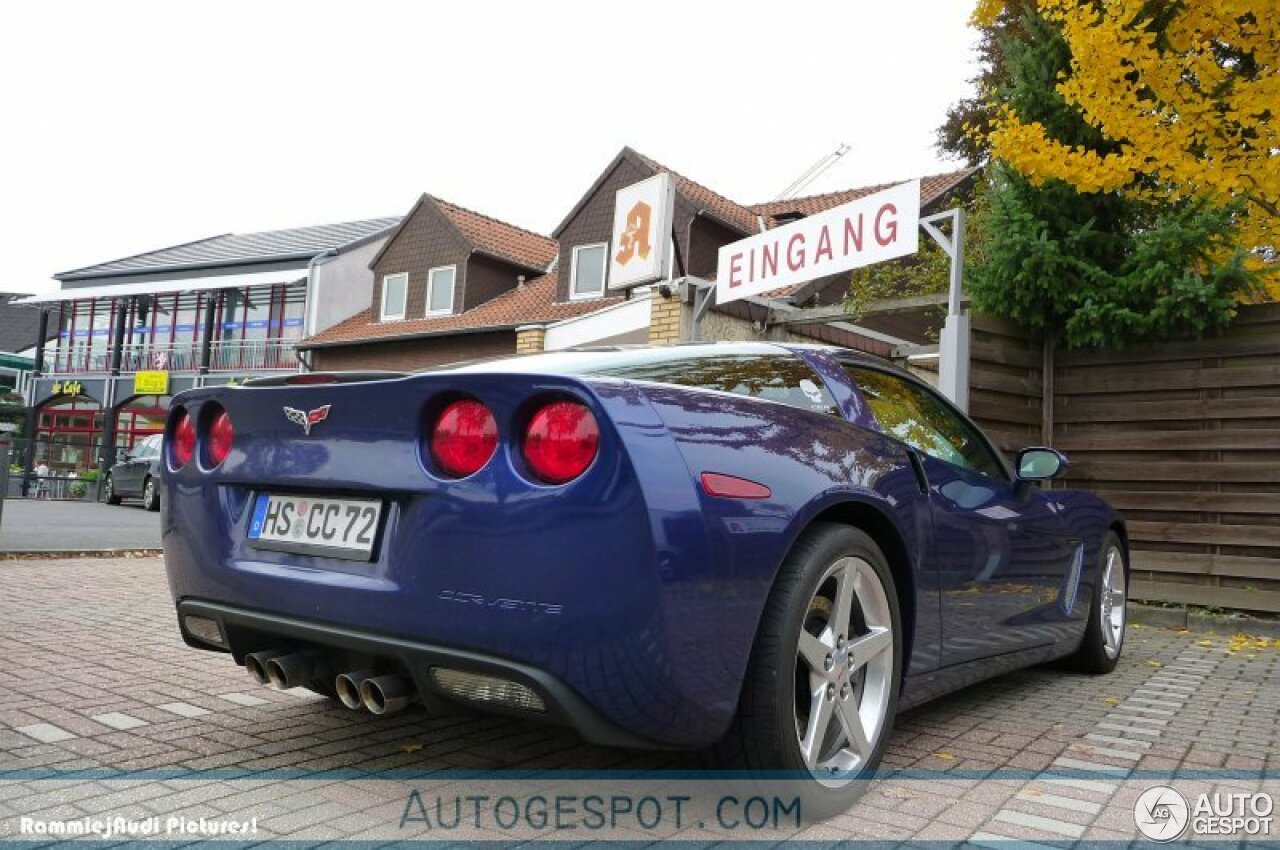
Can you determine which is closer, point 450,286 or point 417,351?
point 417,351

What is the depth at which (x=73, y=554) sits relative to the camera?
8516 mm

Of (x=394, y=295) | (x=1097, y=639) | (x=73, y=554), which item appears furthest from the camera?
(x=394, y=295)

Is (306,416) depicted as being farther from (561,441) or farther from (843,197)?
(843,197)

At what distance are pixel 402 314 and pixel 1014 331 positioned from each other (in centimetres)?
1909

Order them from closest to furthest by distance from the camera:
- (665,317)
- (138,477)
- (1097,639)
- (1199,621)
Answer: (1097,639) < (1199,621) < (665,317) < (138,477)

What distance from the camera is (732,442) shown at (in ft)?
7.71

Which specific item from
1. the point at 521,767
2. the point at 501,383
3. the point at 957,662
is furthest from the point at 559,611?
the point at 957,662

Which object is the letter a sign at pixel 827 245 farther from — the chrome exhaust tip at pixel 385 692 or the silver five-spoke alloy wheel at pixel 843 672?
the chrome exhaust tip at pixel 385 692

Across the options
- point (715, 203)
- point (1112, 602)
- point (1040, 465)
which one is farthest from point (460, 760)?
point (715, 203)

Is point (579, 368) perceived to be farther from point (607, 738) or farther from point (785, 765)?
point (785, 765)

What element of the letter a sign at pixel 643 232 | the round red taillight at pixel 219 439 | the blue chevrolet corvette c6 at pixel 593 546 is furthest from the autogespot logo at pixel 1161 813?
the letter a sign at pixel 643 232

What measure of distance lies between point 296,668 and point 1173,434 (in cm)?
665

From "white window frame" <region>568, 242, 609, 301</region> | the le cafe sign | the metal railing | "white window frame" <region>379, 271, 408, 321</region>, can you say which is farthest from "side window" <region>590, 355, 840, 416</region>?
the le cafe sign

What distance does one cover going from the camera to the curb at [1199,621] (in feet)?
21.5
